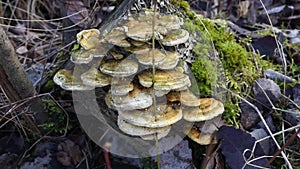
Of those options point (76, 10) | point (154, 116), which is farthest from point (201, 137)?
point (76, 10)

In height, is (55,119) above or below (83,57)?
below

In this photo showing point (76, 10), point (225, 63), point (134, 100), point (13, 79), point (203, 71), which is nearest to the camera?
point (134, 100)

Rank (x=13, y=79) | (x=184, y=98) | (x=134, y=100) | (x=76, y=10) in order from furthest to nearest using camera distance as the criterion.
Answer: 1. (x=76, y=10)
2. (x=13, y=79)
3. (x=184, y=98)
4. (x=134, y=100)

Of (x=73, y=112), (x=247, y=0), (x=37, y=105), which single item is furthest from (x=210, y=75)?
(x=247, y=0)

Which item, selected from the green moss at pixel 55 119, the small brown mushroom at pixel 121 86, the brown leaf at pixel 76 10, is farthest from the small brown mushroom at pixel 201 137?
the brown leaf at pixel 76 10

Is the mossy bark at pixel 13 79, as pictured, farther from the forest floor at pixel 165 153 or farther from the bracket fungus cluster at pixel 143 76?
the bracket fungus cluster at pixel 143 76

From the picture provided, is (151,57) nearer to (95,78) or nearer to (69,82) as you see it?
(95,78)
